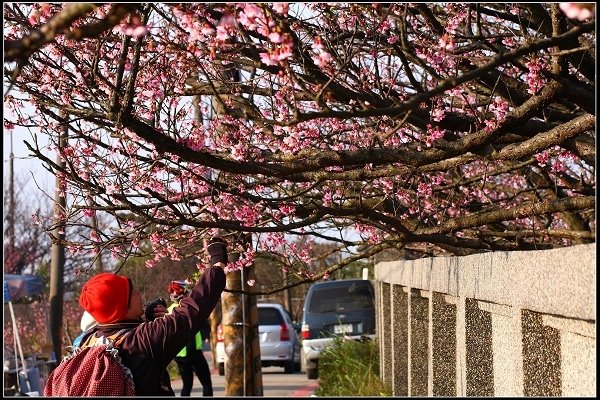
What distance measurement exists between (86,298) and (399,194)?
16.0ft

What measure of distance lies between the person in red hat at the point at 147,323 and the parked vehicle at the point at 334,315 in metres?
14.6

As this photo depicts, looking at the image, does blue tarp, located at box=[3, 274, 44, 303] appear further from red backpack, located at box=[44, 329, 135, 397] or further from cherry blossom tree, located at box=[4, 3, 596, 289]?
red backpack, located at box=[44, 329, 135, 397]

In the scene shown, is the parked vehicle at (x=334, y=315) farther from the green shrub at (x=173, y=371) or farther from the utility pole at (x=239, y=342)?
the utility pole at (x=239, y=342)

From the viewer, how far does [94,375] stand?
5.09 metres

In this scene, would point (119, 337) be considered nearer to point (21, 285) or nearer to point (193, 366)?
point (193, 366)

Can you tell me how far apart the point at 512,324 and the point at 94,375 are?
188cm

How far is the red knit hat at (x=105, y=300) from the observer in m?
5.41

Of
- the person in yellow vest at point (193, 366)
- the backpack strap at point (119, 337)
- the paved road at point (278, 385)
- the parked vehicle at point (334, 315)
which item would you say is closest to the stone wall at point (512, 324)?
the backpack strap at point (119, 337)

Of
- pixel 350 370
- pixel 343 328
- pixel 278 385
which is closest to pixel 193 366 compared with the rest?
pixel 350 370

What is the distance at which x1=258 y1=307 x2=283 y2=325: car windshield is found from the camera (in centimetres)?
2458

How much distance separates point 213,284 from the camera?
5445 mm

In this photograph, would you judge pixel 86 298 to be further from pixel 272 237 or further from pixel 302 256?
pixel 302 256

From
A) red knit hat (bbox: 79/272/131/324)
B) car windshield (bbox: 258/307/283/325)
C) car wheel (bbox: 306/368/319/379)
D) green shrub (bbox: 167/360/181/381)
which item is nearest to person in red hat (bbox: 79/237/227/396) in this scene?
red knit hat (bbox: 79/272/131/324)

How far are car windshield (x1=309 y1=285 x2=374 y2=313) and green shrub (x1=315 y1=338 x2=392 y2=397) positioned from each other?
2.60 m
